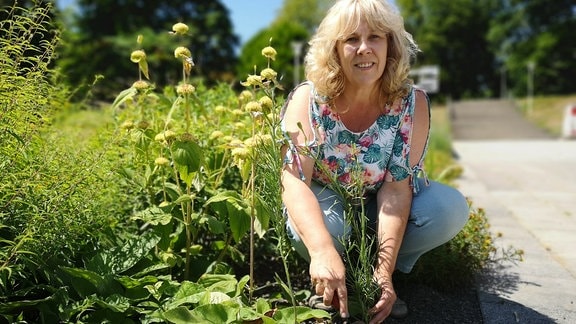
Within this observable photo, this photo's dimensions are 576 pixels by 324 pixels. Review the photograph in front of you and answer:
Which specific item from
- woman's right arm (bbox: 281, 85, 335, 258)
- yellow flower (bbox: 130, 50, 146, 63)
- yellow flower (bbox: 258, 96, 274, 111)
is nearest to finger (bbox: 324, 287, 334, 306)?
woman's right arm (bbox: 281, 85, 335, 258)

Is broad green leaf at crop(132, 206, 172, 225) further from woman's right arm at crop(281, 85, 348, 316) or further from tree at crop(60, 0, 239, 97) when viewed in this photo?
tree at crop(60, 0, 239, 97)

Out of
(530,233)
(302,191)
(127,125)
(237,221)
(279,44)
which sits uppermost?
(279,44)

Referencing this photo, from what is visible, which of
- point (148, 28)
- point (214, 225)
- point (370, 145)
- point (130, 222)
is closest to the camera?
point (214, 225)

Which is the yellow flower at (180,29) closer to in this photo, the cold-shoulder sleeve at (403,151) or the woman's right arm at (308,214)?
the woman's right arm at (308,214)

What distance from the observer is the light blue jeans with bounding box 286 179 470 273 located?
6.75 ft

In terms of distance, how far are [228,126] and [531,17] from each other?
5011 cm

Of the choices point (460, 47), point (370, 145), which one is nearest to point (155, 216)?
point (370, 145)

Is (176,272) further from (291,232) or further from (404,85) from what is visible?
(404,85)

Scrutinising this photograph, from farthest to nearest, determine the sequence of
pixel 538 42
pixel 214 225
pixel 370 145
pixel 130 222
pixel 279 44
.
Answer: pixel 538 42
pixel 279 44
pixel 130 222
pixel 370 145
pixel 214 225

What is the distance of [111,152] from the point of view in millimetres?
2281

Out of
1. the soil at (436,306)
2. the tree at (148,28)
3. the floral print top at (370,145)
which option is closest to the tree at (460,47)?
the tree at (148,28)

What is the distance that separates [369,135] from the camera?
2152mm

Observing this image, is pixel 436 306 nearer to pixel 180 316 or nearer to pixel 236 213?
pixel 236 213

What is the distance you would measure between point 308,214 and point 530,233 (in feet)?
6.81
